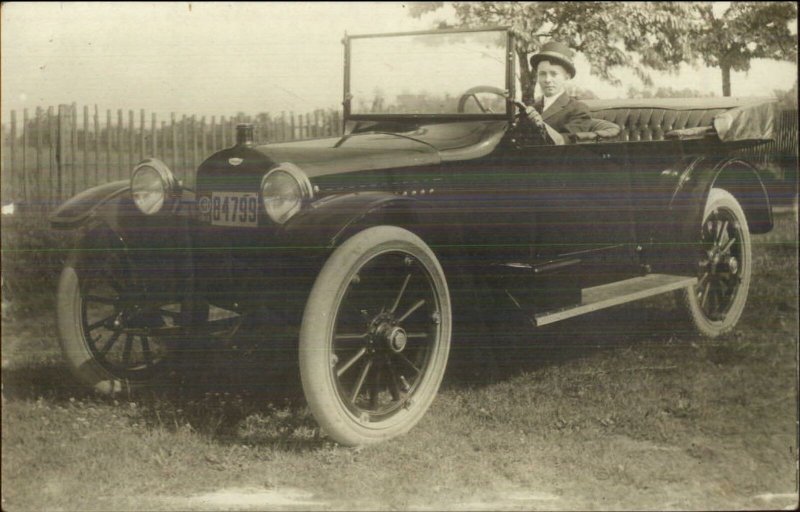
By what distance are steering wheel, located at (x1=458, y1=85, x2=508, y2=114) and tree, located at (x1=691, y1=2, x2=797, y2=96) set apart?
1.03 m

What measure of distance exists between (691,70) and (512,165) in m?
1.18

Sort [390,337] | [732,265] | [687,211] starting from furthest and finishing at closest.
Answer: [732,265]
[687,211]
[390,337]

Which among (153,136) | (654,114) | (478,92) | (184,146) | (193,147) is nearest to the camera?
(478,92)

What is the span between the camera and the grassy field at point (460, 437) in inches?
115

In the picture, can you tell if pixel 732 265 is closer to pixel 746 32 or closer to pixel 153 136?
pixel 746 32

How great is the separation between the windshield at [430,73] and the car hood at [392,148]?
128mm

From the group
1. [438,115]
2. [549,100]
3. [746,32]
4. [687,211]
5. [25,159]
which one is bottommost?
[687,211]

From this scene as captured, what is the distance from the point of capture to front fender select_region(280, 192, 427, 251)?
3.23m

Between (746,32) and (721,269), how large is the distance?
1.96m

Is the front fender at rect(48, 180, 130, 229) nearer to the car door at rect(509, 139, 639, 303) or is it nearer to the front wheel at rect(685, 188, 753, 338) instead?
the car door at rect(509, 139, 639, 303)

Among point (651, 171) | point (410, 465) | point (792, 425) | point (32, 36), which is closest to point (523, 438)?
point (410, 465)

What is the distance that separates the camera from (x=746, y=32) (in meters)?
3.78

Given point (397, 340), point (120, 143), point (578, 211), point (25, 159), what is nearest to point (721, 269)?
point (578, 211)

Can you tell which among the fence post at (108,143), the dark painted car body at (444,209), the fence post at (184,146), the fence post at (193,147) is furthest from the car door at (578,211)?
the fence post at (184,146)
